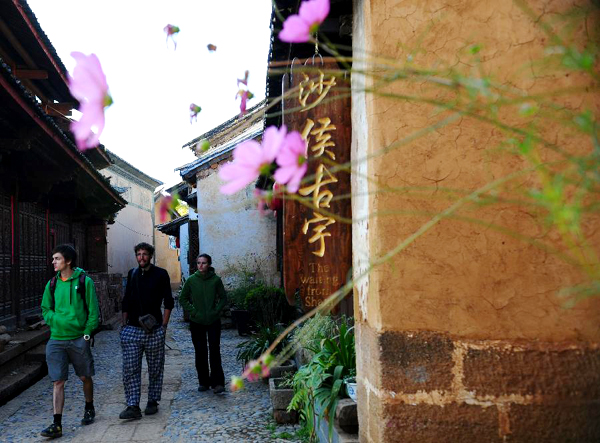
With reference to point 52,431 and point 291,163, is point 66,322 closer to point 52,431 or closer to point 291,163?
point 52,431

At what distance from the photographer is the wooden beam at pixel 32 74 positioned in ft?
35.4

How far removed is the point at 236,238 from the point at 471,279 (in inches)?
504

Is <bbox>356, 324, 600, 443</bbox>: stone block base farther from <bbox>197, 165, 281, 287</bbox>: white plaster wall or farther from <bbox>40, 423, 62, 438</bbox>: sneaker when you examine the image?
<bbox>197, 165, 281, 287</bbox>: white plaster wall

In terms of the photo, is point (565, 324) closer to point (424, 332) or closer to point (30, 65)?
point (424, 332)

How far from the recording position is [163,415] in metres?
5.83

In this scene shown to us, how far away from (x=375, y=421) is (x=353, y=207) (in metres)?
1.04

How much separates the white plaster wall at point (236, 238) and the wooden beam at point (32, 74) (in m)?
5.03

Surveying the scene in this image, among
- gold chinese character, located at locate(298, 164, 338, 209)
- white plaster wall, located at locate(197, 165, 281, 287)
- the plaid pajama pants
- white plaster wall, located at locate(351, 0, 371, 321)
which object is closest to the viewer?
white plaster wall, located at locate(351, 0, 371, 321)

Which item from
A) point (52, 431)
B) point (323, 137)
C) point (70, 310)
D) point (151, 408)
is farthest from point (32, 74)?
point (323, 137)

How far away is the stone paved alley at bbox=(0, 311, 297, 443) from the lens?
513 centimetres

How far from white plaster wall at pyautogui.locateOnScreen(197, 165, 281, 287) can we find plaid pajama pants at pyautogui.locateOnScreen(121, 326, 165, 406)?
888cm

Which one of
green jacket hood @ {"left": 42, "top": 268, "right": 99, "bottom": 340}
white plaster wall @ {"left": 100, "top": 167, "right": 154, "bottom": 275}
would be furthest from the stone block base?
white plaster wall @ {"left": 100, "top": 167, "right": 154, "bottom": 275}

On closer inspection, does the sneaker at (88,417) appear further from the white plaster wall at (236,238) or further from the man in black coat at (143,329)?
the white plaster wall at (236,238)

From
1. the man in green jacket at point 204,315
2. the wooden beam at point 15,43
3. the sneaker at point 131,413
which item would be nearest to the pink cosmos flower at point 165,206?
the sneaker at point 131,413
